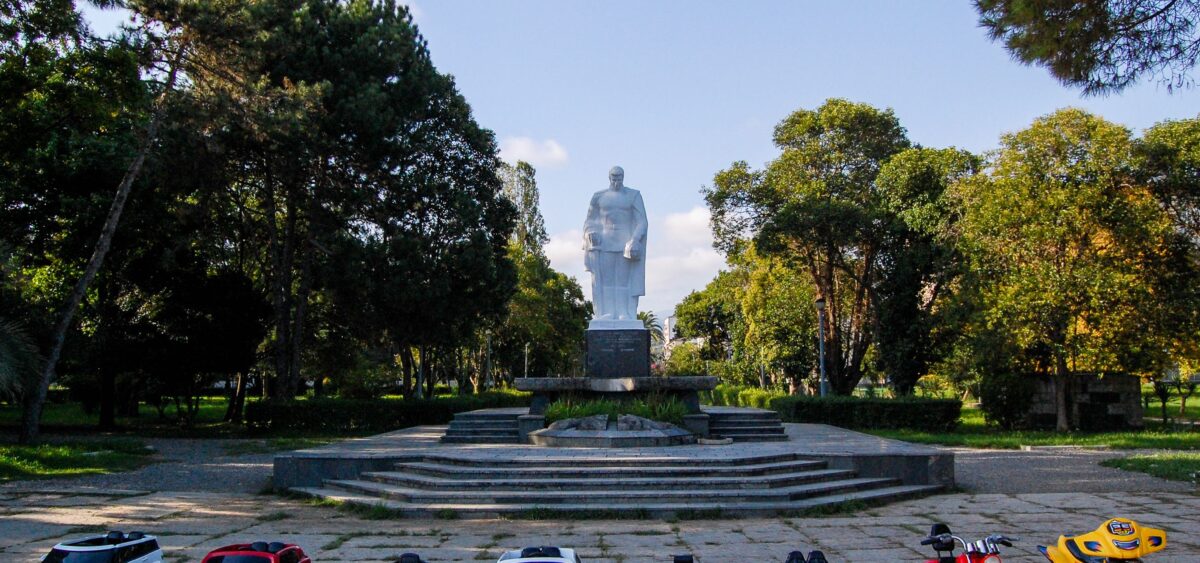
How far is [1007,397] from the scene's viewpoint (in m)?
22.4

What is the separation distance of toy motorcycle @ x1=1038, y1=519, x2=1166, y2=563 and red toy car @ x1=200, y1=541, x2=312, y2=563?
10.3ft

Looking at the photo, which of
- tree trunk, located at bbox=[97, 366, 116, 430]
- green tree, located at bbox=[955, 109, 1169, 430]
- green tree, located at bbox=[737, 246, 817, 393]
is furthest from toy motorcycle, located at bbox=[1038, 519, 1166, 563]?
green tree, located at bbox=[737, 246, 817, 393]

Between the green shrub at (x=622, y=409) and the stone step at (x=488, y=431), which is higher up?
Answer: the green shrub at (x=622, y=409)

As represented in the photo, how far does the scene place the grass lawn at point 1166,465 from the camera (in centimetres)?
1195

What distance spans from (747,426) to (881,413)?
834cm

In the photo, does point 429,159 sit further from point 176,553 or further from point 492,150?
point 176,553

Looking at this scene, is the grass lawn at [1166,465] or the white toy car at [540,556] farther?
the grass lawn at [1166,465]

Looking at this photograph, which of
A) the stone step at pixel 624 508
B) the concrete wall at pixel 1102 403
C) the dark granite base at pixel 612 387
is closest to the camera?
the stone step at pixel 624 508

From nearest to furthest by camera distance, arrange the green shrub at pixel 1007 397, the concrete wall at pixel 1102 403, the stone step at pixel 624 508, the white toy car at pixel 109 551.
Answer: the white toy car at pixel 109 551 < the stone step at pixel 624 508 < the green shrub at pixel 1007 397 < the concrete wall at pixel 1102 403

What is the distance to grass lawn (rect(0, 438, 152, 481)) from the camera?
12727mm

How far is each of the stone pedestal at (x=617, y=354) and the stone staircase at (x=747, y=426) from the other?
1.50 meters

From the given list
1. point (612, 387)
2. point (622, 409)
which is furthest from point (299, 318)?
point (622, 409)

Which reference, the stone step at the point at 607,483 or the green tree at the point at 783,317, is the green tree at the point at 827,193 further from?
the stone step at the point at 607,483

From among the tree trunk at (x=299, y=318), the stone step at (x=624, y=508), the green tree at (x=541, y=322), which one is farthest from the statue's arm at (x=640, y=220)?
the green tree at (x=541, y=322)
